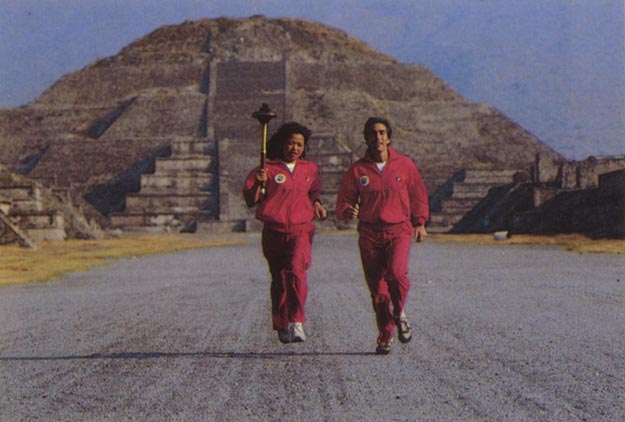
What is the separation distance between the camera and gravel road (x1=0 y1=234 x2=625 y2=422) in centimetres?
452

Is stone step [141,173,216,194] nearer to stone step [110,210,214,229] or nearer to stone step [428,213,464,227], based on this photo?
stone step [110,210,214,229]

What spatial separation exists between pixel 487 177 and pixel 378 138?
125ft

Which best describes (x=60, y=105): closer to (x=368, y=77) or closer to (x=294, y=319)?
(x=368, y=77)

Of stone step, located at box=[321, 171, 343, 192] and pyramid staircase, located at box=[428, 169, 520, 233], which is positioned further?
stone step, located at box=[321, 171, 343, 192]

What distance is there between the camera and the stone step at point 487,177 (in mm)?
42906

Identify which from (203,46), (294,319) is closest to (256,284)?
(294,319)

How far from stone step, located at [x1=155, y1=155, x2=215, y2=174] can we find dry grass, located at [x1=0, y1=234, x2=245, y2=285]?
13735mm

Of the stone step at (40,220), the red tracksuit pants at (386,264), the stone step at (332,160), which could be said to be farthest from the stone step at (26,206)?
the red tracksuit pants at (386,264)

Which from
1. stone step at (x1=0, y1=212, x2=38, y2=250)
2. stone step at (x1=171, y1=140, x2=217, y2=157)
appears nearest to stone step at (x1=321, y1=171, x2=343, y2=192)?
stone step at (x1=171, y1=140, x2=217, y2=157)

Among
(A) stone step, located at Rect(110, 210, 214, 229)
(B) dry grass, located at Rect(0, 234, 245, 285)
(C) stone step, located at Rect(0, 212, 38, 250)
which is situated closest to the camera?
(B) dry grass, located at Rect(0, 234, 245, 285)

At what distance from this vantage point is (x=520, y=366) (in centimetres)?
558

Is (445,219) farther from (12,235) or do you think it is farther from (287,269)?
(287,269)

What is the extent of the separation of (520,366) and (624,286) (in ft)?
20.3

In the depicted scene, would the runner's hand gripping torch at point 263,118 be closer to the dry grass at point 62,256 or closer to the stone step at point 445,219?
the dry grass at point 62,256
